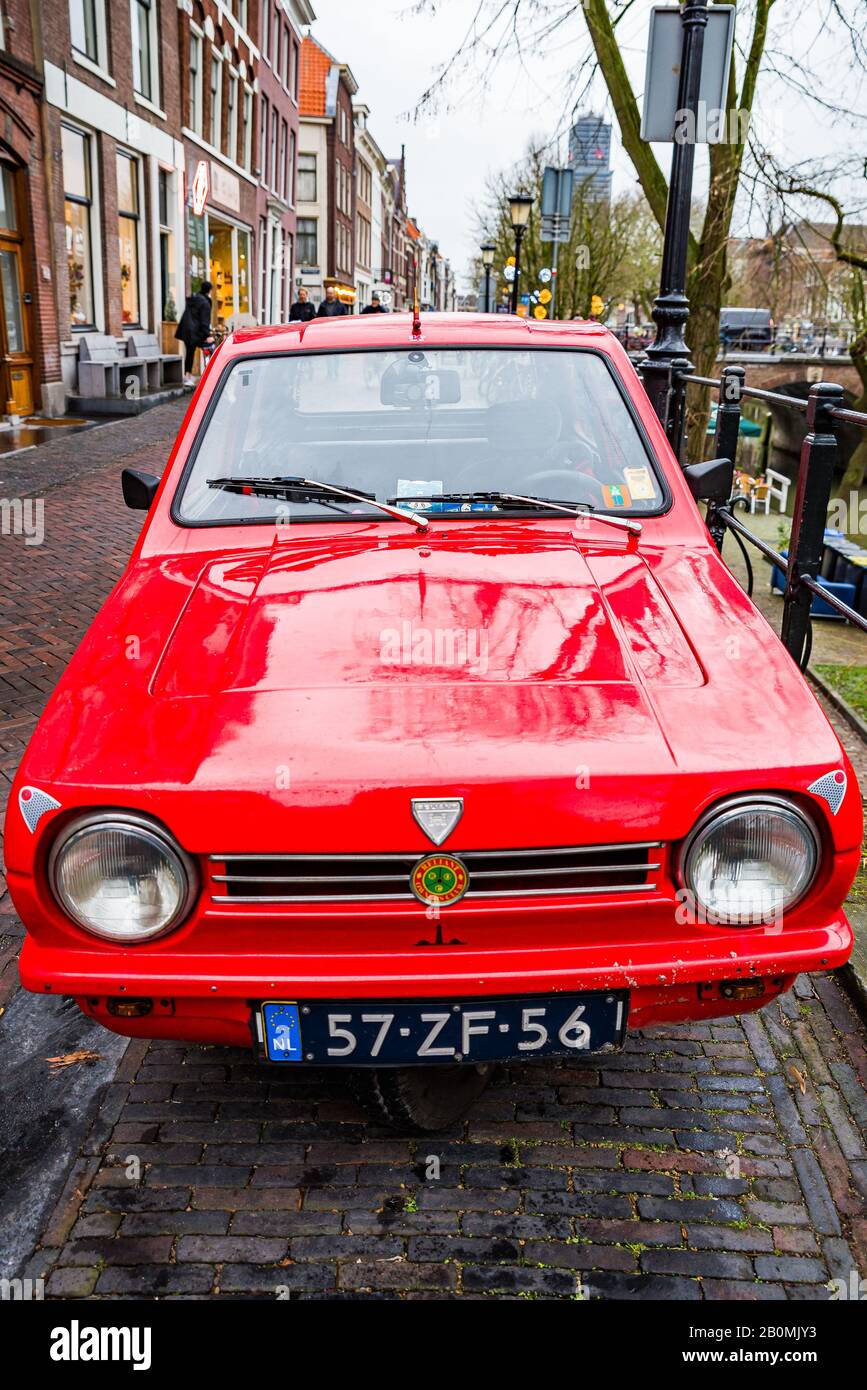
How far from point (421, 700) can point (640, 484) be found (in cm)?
146

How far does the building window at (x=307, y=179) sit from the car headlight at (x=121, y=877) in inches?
2292

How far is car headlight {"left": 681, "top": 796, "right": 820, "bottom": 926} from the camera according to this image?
2.16 m

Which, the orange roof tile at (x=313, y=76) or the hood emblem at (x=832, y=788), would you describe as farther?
the orange roof tile at (x=313, y=76)

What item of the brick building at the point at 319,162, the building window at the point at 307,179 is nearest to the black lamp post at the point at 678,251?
the brick building at the point at 319,162

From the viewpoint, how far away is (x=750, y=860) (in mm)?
2199

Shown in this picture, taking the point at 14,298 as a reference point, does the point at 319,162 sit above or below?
above

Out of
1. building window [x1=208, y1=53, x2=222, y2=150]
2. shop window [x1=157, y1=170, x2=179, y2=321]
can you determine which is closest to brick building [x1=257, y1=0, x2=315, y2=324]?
building window [x1=208, y1=53, x2=222, y2=150]

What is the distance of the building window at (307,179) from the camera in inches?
2141

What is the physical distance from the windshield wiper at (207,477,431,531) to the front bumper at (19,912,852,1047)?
4.71 feet

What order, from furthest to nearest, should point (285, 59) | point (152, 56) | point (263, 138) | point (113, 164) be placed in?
1. point (285, 59)
2. point (263, 138)
3. point (152, 56)
4. point (113, 164)

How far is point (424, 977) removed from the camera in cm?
216

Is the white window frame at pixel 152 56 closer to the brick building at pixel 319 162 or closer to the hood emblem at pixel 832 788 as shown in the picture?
the hood emblem at pixel 832 788

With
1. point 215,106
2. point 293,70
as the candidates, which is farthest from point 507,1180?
point 293,70

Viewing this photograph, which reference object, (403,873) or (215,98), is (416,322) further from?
(215,98)
